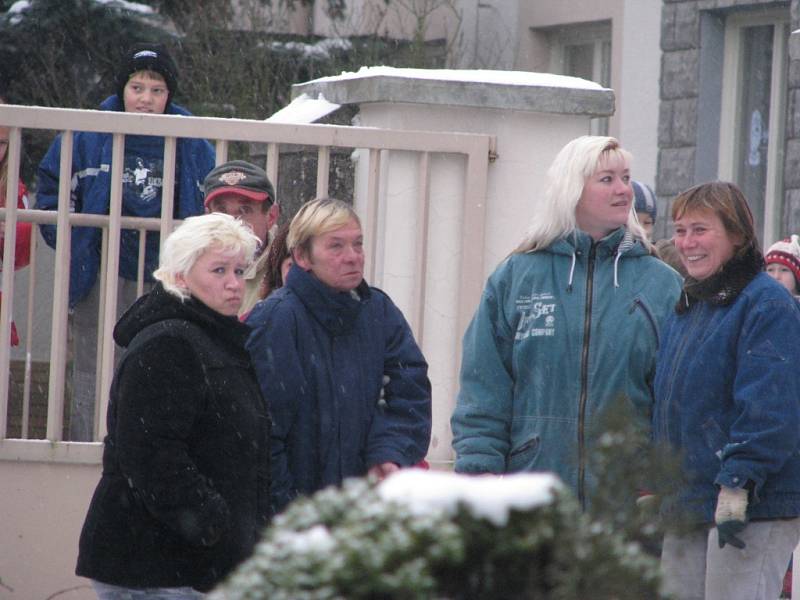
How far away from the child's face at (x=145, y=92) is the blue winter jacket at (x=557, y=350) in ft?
7.97

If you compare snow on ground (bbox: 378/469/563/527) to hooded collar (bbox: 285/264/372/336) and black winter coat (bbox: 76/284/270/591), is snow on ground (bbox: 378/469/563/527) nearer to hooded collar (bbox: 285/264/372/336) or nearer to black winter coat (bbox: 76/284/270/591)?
black winter coat (bbox: 76/284/270/591)

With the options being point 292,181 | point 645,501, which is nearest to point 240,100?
point 292,181

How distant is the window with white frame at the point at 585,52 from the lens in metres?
14.3

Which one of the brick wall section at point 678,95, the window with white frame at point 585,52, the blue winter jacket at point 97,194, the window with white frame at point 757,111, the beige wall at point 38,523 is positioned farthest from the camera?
the window with white frame at point 585,52

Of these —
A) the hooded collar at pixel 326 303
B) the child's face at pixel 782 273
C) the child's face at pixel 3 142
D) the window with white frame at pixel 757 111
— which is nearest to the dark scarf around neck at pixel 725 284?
the hooded collar at pixel 326 303

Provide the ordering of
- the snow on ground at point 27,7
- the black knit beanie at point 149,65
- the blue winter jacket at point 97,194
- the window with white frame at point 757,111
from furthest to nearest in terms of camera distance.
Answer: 1. the snow on ground at point 27,7
2. the window with white frame at point 757,111
3. the black knit beanie at point 149,65
4. the blue winter jacket at point 97,194

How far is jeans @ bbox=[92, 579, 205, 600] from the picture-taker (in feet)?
13.7

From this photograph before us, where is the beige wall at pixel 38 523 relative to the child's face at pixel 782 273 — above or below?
below

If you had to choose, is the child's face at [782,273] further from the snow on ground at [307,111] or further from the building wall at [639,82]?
the building wall at [639,82]

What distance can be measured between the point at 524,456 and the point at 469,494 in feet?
8.44

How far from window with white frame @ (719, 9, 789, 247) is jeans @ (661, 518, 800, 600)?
766cm

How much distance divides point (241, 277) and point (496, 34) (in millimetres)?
12104

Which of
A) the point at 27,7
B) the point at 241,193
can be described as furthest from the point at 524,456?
the point at 27,7

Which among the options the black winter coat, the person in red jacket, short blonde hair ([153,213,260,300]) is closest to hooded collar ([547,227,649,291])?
short blonde hair ([153,213,260,300])
